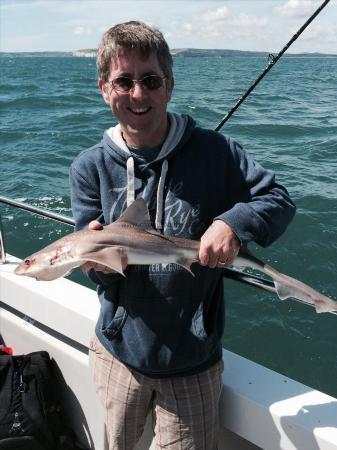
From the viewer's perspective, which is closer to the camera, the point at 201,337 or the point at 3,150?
the point at 201,337

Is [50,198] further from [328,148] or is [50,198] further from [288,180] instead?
[328,148]

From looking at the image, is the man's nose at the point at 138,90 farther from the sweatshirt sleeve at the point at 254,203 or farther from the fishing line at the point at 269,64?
the fishing line at the point at 269,64

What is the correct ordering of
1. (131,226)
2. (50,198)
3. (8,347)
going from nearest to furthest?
1. (131,226)
2. (8,347)
3. (50,198)

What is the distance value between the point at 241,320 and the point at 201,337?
12.3 ft

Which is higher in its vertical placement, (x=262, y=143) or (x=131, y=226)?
(x=131, y=226)

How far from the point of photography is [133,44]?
6.41 feet

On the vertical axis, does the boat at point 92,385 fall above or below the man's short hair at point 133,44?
below

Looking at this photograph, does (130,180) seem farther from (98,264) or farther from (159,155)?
(98,264)

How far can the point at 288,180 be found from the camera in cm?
1031

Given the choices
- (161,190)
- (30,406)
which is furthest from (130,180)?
(30,406)

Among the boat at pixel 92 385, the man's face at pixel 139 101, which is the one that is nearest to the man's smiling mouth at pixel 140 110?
the man's face at pixel 139 101

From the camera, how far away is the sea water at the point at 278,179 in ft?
17.5

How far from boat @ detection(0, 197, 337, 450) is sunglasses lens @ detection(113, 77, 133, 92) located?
102cm

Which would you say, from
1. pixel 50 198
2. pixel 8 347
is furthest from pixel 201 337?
pixel 50 198
